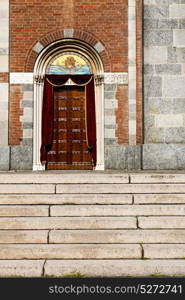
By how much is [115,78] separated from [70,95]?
157 centimetres

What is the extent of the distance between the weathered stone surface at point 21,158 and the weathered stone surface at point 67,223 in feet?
19.6

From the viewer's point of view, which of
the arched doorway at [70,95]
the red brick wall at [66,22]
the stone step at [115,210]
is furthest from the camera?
the arched doorway at [70,95]

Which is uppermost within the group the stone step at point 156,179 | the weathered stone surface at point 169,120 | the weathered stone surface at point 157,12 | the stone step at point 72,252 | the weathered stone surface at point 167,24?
the weathered stone surface at point 157,12

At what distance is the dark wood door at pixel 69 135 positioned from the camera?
44.4ft

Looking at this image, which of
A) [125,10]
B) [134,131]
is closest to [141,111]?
[134,131]

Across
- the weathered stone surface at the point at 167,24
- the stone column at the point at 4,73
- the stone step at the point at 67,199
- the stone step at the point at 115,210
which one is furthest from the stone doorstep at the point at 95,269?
the weathered stone surface at the point at 167,24

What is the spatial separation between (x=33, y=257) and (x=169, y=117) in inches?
319

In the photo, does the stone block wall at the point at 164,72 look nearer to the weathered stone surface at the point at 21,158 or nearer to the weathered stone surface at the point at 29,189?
the weathered stone surface at the point at 21,158

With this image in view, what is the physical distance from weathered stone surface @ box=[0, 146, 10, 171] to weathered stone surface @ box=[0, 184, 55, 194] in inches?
176

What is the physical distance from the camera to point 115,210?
7.35 meters

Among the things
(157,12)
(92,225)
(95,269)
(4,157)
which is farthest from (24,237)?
(157,12)

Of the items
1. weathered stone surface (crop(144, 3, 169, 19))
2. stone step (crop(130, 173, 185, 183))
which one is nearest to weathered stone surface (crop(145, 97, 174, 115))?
weathered stone surface (crop(144, 3, 169, 19))

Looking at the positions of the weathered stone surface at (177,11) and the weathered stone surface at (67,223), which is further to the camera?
the weathered stone surface at (177,11)

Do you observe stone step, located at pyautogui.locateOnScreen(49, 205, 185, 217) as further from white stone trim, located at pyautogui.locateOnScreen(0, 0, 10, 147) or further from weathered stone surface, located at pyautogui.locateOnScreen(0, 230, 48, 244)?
white stone trim, located at pyautogui.locateOnScreen(0, 0, 10, 147)
